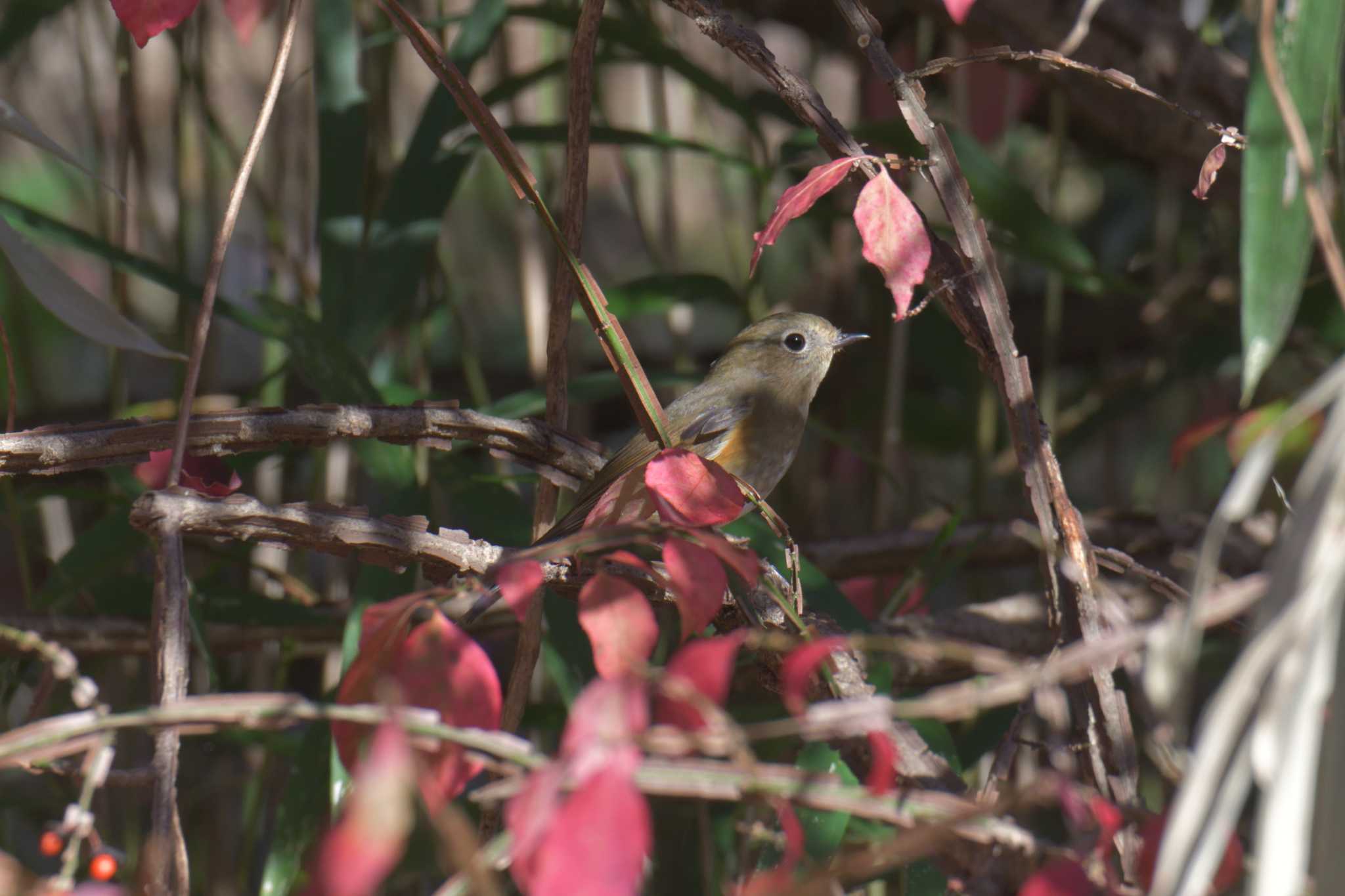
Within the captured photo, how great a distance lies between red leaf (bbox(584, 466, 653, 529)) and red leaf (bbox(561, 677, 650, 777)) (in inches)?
20.4

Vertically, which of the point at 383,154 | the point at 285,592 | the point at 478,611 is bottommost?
the point at 285,592

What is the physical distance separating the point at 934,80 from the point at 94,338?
7.44ft

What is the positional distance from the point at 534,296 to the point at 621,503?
1.18 metres

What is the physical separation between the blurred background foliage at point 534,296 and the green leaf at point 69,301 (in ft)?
1.34

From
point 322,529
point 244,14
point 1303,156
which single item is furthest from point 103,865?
point 244,14

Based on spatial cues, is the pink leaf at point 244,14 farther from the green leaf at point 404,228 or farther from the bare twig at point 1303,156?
the bare twig at point 1303,156

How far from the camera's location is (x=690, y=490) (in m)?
1.02

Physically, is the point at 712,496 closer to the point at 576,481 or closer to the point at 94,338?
the point at 576,481

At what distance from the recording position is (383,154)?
2.32 metres

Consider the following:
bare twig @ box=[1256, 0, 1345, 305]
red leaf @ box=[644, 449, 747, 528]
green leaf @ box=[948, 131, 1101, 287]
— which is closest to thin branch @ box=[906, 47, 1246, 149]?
bare twig @ box=[1256, 0, 1345, 305]

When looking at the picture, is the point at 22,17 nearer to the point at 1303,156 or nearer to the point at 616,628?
the point at 616,628

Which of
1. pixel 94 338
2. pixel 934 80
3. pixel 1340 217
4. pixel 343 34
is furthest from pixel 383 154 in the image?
pixel 1340 217

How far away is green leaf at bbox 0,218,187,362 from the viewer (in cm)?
114

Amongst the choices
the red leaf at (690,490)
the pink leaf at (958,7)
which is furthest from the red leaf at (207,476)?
the pink leaf at (958,7)
